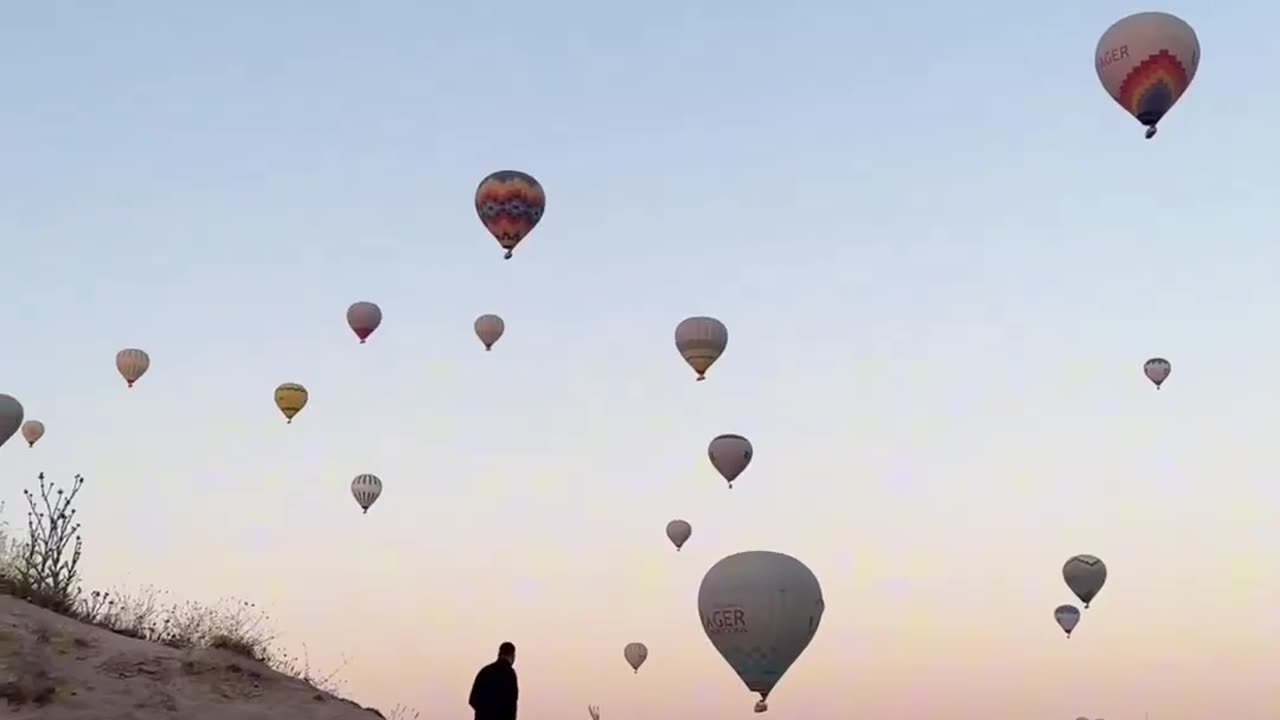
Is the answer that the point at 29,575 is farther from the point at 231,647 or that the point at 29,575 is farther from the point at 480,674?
the point at 480,674

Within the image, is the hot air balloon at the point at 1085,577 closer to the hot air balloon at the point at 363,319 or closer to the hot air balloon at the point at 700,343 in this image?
the hot air balloon at the point at 700,343

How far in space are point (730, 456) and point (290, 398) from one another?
15234mm

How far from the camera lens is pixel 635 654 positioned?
60.7 m

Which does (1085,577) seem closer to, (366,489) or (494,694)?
(366,489)

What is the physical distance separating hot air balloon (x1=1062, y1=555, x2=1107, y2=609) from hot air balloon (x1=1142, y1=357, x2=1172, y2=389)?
7603 millimetres

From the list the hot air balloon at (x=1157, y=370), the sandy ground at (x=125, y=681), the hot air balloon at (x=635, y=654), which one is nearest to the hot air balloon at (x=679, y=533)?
the hot air balloon at (x=635, y=654)

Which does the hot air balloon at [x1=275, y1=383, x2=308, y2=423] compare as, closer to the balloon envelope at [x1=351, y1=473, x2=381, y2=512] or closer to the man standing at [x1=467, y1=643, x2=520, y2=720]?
the balloon envelope at [x1=351, y1=473, x2=381, y2=512]

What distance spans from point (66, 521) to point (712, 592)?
14.7 metres

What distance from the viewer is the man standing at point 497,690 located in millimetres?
18359

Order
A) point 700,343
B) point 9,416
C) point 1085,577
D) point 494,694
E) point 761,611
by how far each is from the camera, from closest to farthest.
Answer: point 494,694
point 761,611
point 9,416
point 700,343
point 1085,577

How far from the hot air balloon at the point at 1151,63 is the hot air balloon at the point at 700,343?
16.3 m

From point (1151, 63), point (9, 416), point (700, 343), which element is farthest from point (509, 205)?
point (1151, 63)

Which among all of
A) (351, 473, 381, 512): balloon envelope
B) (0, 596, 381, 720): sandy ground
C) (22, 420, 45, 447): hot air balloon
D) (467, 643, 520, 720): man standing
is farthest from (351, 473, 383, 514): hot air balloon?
(467, 643, 520, 720): man standing

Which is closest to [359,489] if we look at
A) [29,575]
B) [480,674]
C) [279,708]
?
[29,575]
